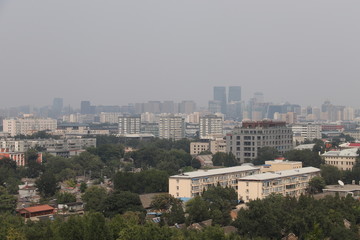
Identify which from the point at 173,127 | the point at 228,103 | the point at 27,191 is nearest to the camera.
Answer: the point at 27,191

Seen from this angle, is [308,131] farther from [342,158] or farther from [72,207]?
[72,207]

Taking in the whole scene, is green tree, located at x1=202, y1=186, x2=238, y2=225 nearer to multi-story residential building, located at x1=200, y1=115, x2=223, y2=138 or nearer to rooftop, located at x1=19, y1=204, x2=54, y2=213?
rooftop, located at x1=19, y1=204, x2=54, y2=213

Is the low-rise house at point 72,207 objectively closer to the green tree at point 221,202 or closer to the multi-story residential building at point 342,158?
the green tree at point 221,202

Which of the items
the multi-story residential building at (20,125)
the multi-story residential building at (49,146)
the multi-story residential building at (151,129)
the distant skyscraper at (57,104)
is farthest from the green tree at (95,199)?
the distant skyscraper at (57,104)

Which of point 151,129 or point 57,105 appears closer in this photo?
point 151,129

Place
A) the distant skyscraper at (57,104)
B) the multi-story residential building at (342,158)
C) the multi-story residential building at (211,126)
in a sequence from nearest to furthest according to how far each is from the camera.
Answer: the multi-story residential building at (342,158) → the multi-story residential building at (211,126) → the distant skyscraper at (57,104)

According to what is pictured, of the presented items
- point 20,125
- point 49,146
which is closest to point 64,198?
point 49,146

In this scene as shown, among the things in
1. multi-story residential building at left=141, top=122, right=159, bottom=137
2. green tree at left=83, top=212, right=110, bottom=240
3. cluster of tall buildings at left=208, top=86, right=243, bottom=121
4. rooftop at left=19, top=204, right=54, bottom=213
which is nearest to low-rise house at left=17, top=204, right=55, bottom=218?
rooftop at left=19, top=204, right=54, bottom=213
